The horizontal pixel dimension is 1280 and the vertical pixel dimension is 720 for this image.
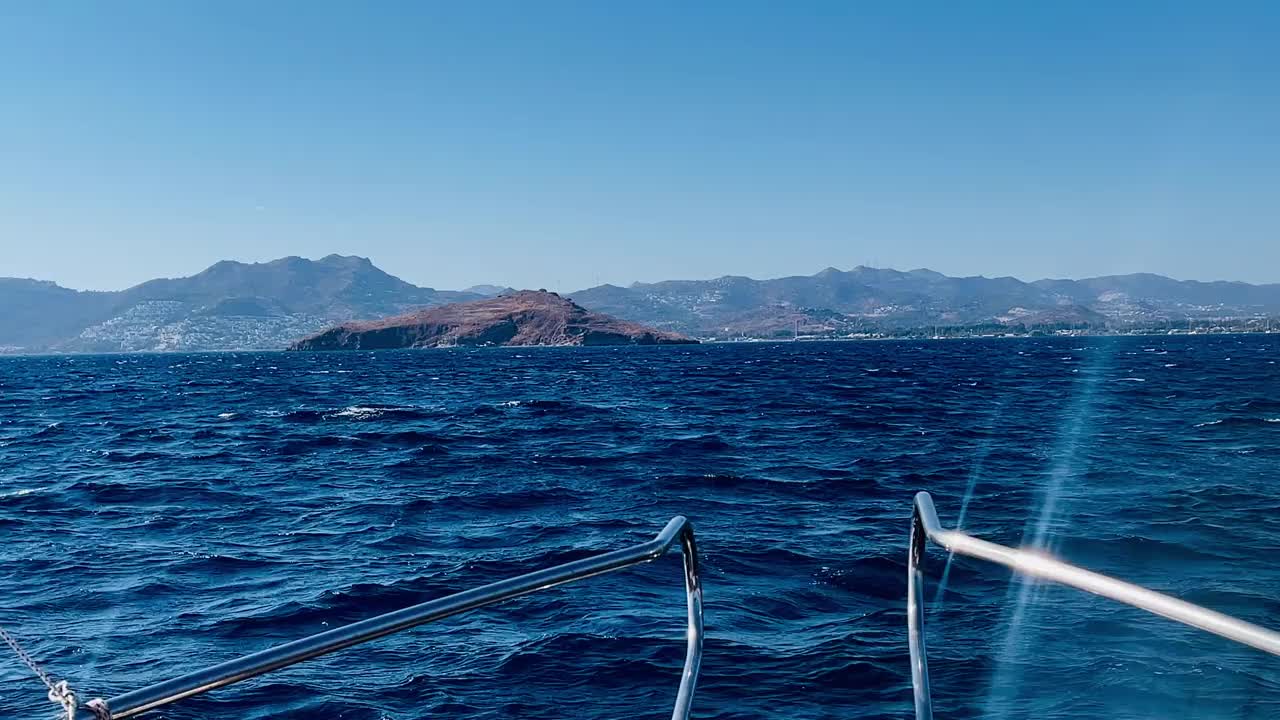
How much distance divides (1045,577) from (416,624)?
1.83 m

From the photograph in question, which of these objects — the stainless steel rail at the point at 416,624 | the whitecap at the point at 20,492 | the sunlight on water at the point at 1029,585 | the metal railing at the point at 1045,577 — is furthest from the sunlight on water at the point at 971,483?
the whitecap at the point at 20,492

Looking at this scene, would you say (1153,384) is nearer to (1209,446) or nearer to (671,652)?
(1209,446)

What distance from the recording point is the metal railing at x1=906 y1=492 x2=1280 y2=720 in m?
2.30

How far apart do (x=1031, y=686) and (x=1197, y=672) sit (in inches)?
56.5

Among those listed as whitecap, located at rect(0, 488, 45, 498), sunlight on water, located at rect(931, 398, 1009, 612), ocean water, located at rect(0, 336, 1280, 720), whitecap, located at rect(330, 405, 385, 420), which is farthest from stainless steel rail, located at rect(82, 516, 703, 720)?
whitecap, located at rect(330, 405, 385, 420)

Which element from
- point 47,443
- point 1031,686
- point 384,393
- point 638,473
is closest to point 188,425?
point 47,443

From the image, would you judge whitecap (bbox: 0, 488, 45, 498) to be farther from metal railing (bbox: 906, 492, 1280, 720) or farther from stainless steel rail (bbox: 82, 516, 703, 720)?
metal railing (bbox: 906, 492, 1280, 720)

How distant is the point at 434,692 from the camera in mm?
8016

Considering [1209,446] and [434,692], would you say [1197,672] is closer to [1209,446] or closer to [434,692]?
[434,692]

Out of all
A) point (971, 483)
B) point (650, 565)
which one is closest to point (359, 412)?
point (971, 483)

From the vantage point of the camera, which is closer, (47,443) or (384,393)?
(47,443)

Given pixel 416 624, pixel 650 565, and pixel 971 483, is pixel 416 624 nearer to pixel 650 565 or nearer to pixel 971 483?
pixel 650 565

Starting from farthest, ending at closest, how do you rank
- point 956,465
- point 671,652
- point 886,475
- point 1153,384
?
point 1153,384
point 956,465
point 886,475
point 671,652

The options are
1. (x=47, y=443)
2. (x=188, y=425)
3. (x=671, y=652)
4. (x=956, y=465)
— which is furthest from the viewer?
(x=188, y=425)
